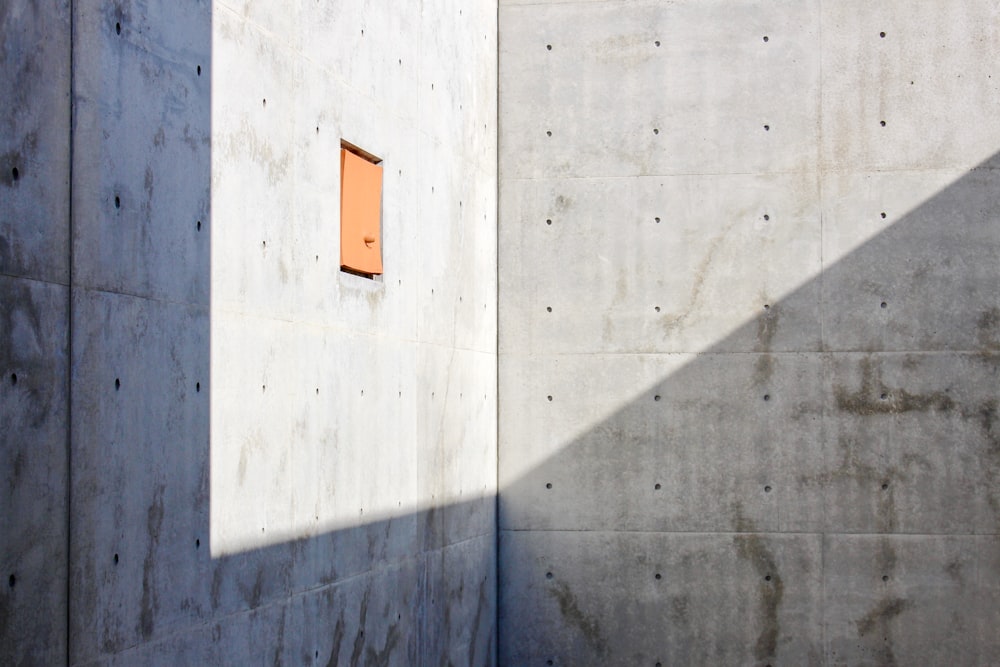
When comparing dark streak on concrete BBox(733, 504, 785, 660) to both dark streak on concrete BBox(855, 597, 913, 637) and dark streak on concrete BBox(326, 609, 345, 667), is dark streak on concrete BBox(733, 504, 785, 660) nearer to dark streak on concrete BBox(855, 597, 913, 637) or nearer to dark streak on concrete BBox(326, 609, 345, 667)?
dark streak on concrete BBox(855, 597, 913, 637)

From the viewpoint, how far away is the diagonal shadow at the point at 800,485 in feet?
25.1

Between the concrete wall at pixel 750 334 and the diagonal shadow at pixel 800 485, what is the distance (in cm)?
1

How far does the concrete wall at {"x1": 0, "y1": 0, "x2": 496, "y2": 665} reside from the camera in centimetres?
333

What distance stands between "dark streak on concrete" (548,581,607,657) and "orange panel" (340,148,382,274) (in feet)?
9.93

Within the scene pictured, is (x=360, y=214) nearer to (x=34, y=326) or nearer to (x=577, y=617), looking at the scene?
(x=34, y=326)

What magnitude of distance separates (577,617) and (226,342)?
4.24 m

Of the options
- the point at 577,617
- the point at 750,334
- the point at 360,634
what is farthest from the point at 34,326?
the point at 750,334

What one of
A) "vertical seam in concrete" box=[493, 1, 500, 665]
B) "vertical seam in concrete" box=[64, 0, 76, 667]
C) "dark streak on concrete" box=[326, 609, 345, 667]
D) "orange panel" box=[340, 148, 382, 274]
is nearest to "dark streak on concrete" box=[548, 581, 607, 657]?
"vertical seam in concrete" box=[493, 1, 500, 665]

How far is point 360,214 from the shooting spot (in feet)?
18.2

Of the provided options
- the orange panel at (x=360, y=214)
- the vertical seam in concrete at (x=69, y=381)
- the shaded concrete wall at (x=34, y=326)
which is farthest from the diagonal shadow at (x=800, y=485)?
the shaded concrete wall at (x=34, y=326)

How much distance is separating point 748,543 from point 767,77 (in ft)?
9.63

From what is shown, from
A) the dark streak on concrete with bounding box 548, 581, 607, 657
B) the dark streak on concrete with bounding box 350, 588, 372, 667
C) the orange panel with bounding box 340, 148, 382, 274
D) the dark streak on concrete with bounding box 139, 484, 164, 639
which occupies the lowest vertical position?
the dark streak on concrete with bounding box 548, 581, 607, 657

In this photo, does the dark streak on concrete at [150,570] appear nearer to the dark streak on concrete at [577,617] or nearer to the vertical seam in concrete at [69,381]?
the vertical seam in concrete at [69,381]

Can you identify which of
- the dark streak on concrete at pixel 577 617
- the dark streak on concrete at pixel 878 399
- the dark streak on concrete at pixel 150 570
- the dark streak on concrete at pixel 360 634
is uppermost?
the dark streak on concrete at pixel 878 399
